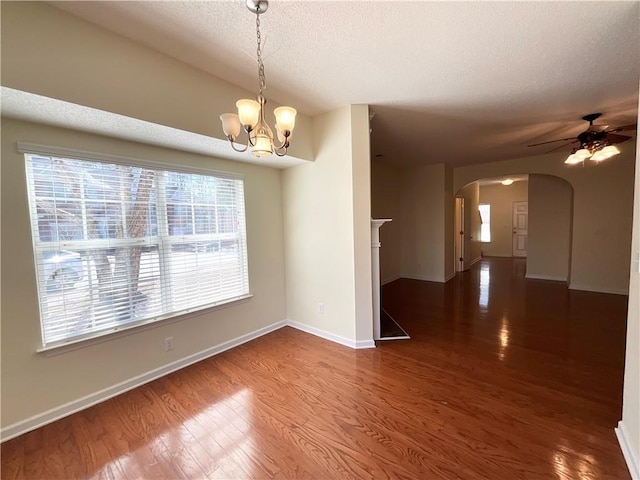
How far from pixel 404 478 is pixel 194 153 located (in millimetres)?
3144

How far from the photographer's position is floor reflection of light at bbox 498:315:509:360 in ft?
9.14

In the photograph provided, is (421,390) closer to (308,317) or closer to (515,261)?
(308,317)

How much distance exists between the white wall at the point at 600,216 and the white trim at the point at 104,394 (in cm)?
627

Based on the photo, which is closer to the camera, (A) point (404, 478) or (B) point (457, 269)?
(A) point (404, 478)

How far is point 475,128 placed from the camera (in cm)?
358

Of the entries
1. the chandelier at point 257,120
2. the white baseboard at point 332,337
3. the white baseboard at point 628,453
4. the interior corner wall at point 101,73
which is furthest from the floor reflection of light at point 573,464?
the interior corner wall at point 101,73

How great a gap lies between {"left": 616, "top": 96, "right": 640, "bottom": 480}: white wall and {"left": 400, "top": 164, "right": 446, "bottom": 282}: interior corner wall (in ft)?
14.4

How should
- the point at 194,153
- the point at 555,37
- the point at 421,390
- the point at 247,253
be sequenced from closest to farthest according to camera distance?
the point at 555,37 < the point at 421,390 < the point at 194,153 < the point at 247,253

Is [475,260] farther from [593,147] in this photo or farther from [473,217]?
[593,147]

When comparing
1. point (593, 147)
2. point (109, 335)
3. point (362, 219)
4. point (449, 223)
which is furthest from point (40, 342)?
point (449, 223)

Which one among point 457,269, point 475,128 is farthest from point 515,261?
point 475,128

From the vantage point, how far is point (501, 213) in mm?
9133

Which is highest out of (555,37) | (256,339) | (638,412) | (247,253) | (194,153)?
(555,37)

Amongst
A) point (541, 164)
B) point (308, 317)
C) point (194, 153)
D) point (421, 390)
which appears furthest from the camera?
point (541, 164)
